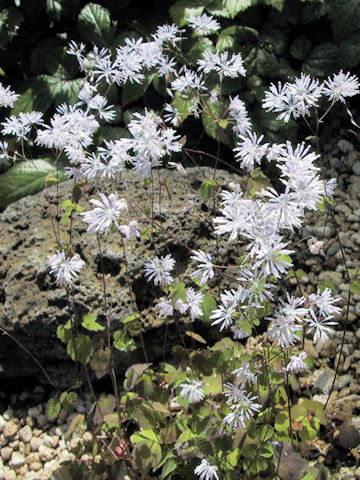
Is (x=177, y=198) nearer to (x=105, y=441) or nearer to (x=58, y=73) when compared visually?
(x=105, y=441)

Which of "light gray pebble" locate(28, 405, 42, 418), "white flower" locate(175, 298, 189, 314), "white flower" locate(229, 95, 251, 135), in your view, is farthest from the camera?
"light gray pebble" locate(28, 405, 42, 418)

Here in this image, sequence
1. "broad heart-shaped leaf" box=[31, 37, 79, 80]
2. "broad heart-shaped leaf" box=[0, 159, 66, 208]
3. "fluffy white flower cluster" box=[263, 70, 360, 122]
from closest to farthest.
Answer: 1. "fluffy white flower cluster" box=[263, 70, 360, 122]
2. "broad heart-shaped leaf" box=[0, 159, 66, 208]
3. "broad heart-shaped leaf" box=[31, 37, 79, 80]

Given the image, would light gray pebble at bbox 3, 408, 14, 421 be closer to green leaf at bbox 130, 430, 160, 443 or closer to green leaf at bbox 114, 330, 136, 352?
green leaf at bbox 130, 430, 160, 443

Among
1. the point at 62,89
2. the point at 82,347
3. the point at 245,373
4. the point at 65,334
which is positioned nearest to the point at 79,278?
the point at 65,334

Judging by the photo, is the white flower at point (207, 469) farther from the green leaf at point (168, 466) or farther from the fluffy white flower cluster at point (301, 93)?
the fluffy white flower cluster at point (301, 93)

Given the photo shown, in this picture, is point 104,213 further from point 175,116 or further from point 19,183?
point 19,183

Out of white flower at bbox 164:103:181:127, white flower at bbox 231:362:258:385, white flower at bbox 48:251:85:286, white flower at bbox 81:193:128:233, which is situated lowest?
white flower at bbox 231:362:258:385

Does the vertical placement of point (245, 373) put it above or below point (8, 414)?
above

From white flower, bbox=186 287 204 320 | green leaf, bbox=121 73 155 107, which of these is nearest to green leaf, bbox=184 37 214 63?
green leaf, bbox=121 73 155 107
